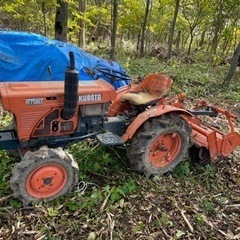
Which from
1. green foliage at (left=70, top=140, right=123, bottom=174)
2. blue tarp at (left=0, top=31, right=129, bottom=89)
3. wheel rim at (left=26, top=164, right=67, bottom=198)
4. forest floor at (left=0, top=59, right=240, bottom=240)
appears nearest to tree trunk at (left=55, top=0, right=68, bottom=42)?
blue tarp at (left=0, top=31, right=129, bottom=89)

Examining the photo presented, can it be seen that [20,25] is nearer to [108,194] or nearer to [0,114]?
[0,114]

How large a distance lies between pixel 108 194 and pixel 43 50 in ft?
14.9

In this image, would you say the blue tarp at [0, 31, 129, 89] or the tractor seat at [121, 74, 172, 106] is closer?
the tractor seat at [121, 74, 172, 106]

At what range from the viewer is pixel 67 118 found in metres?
3.37

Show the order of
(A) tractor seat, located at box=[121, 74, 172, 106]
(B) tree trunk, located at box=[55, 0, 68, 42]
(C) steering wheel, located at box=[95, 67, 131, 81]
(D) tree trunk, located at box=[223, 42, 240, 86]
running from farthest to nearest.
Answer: (D) tree trunk, located at box=[223, 42, 240, 86]
(B) tree trunk, located at box=[55, 0, 68, 42]
(A) tractor seat, located at box=[121, 74, 172, 106]
(C) steering wheel, located at box=[95, 67, 131, 81]

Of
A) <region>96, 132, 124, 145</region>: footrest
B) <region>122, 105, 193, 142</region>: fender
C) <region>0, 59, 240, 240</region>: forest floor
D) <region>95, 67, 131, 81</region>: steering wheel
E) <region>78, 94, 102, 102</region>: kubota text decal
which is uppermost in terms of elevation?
<region>95, 67, 131, 81</region>: steering wheel

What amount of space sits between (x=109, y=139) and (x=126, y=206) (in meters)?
0.81

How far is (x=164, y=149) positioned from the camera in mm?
3971

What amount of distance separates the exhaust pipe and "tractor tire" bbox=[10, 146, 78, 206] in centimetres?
45

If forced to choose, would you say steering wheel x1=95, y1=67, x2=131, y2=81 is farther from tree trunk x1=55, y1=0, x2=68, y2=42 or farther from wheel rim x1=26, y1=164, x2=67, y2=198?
tree trunk x1=55, y1=0, x2=68, y2=42

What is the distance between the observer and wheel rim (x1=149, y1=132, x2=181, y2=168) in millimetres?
3936

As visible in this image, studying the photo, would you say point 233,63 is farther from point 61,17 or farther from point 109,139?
point 109,139

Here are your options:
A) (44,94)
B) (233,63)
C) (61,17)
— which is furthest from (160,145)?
(233,63)

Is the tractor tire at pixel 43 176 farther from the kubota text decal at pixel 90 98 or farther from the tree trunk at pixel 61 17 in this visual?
the tree trunk at pixel 61 17
